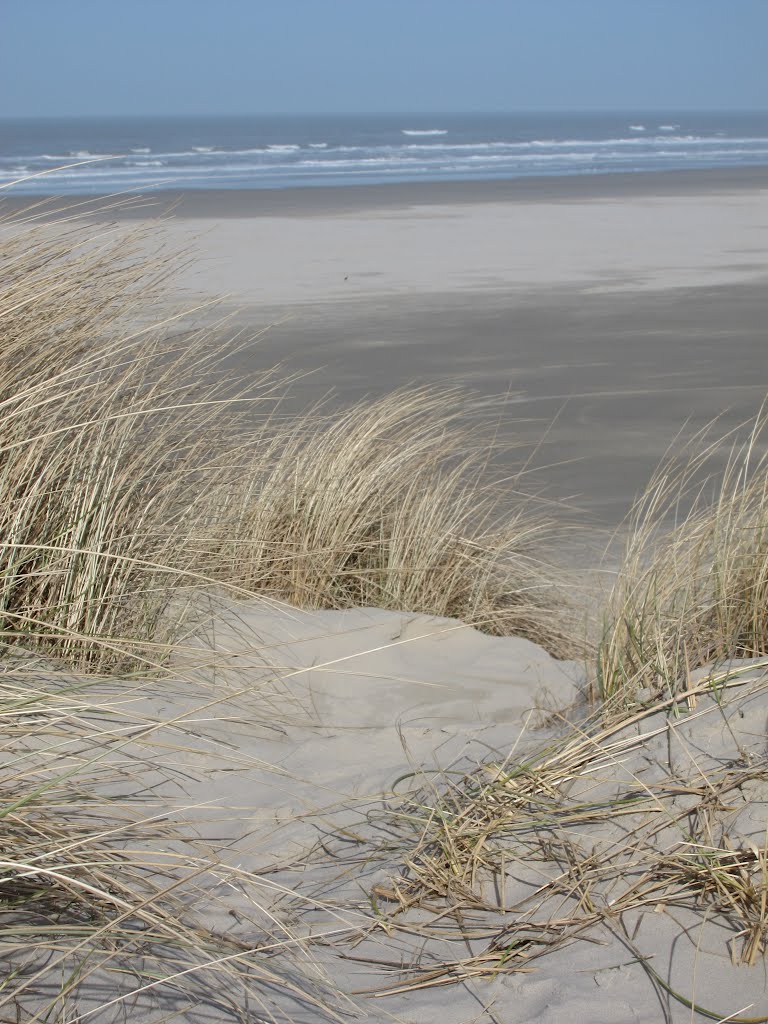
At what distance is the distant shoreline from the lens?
20500mm

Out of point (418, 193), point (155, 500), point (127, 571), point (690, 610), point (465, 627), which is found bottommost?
point (465, 627)

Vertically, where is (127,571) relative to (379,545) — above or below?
above

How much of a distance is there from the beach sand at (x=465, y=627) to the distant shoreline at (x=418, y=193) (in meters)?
1.68

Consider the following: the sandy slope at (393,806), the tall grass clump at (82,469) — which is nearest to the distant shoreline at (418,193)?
the tall grass clump at (82,469)

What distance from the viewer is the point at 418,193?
24062mm

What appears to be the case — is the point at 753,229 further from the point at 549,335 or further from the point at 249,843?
the point at 249,843

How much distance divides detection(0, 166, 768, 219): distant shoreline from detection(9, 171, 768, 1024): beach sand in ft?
5.50

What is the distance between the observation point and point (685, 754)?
2.04 metres

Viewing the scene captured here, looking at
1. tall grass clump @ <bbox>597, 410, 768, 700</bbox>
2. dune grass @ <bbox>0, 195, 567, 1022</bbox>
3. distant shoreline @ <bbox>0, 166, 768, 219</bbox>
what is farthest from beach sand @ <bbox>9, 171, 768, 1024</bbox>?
distant shoreline @ <bbox>0, 166, 768, 219</bbox>

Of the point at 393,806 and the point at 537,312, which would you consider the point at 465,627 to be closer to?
the point at 393,806

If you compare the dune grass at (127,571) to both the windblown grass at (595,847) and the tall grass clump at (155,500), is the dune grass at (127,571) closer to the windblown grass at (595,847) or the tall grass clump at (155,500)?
the tall grass clump at (155,500)

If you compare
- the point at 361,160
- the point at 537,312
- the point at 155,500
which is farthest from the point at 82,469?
the point at 361,160

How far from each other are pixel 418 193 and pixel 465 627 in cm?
2196

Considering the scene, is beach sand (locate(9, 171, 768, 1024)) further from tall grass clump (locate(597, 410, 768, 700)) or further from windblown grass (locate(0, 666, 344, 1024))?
tall grass clump (locate(597, 410, 768, 700))
